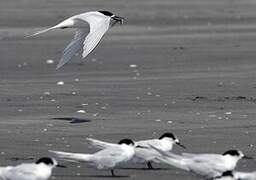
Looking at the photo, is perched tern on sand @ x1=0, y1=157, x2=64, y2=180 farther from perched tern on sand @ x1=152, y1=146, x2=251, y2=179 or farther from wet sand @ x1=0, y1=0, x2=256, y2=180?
perched tern on sand @ x1=152, y1=146, x2=251, y2=179

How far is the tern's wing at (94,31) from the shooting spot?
47.0ft

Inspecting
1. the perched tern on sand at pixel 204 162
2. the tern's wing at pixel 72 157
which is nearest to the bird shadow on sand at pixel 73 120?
the tern's wing at pixel 72 157

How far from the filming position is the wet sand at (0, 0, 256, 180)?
1226 centimetres

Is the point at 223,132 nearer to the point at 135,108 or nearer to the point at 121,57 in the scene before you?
the point at 135,108

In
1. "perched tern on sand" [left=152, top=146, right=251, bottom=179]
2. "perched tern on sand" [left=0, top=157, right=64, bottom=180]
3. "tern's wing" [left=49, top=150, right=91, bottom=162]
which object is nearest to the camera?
"perched tern on sand" [left=0, top=157, right=64, bottom=180]

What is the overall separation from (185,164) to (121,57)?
36.3 feet

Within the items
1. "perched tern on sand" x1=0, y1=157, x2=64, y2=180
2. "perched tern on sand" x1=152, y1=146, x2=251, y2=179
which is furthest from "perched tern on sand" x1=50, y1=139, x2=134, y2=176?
"perched tern on sand" x1=0, y1=157, x2=64, y2=180

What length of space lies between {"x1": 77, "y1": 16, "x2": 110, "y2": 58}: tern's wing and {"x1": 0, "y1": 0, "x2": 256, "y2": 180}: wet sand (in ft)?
2.49

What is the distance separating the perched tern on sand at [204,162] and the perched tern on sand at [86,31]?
4.46 meters

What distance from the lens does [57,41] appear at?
23.7m

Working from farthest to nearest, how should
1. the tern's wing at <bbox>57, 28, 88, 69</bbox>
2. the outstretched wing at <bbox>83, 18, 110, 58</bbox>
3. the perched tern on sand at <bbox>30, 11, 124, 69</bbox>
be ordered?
the tern's wing at <bbox>57, 28, 88, 69</bbox> → the perched tern on sand at <bbox>30, 11, 124, 69</bbox> → the outstretched wing at <bbox>83, 18, 110, 58</bbox>

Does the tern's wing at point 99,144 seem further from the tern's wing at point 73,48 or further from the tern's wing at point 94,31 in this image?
the tern's wing at point 73,48

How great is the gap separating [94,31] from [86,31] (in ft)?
1.66

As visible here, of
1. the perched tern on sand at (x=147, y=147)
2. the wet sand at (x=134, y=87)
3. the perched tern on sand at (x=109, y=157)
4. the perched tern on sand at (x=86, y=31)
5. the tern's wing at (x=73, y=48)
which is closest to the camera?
the perched tern on sand at (x=109, y=157)
